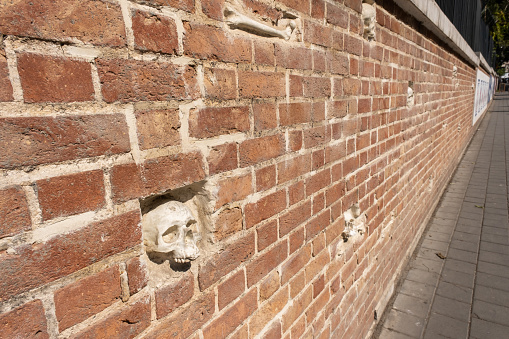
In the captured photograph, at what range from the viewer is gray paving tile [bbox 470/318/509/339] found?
7.70 ft

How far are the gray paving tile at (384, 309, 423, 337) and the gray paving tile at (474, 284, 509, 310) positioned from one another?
757mm

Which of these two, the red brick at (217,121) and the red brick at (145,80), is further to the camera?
the red brick at (217,121)

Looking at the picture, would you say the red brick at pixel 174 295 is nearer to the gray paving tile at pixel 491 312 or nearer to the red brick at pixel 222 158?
the red brick at pixel 222 158

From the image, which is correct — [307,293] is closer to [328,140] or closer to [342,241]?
[342,241]

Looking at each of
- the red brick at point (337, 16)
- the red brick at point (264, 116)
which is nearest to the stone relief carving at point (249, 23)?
the red brick at point (264, 116)

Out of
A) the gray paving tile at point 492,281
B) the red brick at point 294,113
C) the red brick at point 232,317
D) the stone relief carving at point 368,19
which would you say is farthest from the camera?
the gray paving tile at point 492,281

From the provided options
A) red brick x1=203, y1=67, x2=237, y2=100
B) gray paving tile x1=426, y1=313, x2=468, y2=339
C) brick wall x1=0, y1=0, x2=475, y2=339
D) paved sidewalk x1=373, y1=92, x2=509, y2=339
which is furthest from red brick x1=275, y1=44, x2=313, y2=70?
gray paving tile x1=426, y1=313, x2=468, y2=339

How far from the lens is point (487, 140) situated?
10445mm

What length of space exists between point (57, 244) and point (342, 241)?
155 centimetres

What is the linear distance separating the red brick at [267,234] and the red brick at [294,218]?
0.04 m

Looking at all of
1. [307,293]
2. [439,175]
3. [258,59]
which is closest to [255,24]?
[258,59]

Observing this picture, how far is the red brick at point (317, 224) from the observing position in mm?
1465

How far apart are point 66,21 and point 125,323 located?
71 cm

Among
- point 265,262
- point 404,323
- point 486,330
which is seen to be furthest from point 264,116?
point 486,330
